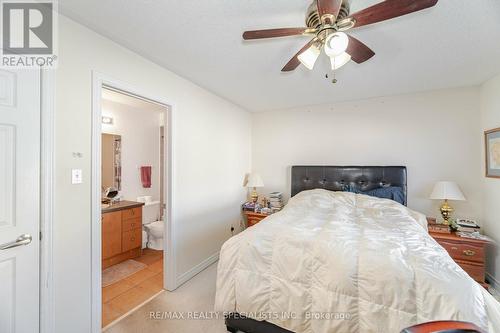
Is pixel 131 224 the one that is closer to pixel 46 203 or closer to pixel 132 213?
pixel 132 213

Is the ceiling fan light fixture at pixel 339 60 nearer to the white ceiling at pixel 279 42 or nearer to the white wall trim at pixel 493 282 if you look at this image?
the white ceiling at pixel 279 42

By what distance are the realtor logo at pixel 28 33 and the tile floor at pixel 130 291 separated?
6.93 feet

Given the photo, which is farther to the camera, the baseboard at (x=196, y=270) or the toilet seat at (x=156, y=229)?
the toilet seat at (x=156, y=229)

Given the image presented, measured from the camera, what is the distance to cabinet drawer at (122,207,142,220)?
292 centimetres

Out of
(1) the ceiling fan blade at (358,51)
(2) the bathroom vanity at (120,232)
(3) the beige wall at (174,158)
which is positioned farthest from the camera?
(2) the bathroom vanity at (120,232)

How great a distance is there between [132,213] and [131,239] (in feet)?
1.23

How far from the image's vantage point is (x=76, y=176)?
1.52 m

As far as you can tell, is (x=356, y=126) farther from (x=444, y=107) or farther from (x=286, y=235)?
(x=286, y=235)

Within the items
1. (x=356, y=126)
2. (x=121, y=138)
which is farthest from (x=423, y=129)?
(x=121, y=138)

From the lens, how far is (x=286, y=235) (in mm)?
1644

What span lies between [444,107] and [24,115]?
14.0 feet

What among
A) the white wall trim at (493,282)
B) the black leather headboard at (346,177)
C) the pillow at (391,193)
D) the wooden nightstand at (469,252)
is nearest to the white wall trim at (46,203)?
the black leather headboard at (346,177)

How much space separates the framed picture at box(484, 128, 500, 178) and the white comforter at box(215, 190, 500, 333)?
1454 millimetres

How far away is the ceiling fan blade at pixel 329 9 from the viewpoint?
1.05 m
